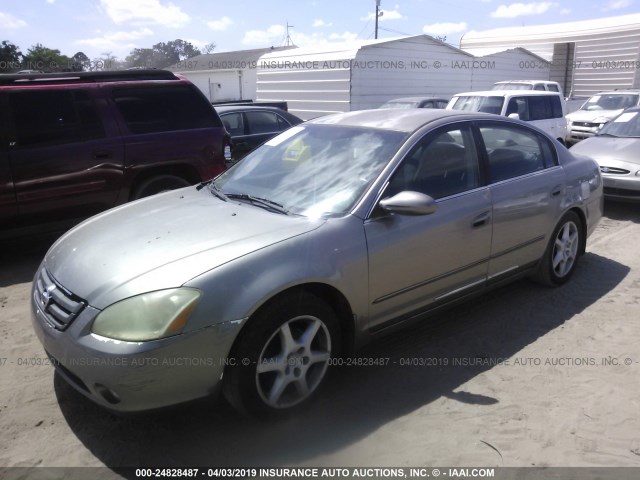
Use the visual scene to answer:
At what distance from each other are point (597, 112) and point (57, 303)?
15784mm

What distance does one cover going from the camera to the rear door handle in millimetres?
3607

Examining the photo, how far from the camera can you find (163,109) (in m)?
6.18

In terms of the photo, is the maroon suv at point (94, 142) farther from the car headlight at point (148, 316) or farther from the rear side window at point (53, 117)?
the car headlight at point (148, 316)

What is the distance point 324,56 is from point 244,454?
14986 millimetres

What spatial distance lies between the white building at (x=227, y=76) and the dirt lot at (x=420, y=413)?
24.9m

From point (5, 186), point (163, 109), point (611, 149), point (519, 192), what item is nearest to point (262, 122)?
point (163, 109)

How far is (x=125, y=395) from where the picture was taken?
94.1 inches

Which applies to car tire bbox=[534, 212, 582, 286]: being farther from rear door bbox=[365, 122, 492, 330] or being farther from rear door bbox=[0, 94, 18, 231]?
rear door bbox=[0, 94, 18, 231]

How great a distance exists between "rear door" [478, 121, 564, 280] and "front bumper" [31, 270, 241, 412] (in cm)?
224

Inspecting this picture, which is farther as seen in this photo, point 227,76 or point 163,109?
point 227,76

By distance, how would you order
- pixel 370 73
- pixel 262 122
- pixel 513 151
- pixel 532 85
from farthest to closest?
1. pixel 532 85
2. pixel 370 73
3. pixel 262 122
4. pixel 513 151

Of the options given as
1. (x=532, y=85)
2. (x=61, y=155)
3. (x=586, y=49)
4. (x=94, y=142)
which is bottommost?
(x=61, y=155)

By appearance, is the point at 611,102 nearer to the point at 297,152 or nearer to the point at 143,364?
the point at 297,152

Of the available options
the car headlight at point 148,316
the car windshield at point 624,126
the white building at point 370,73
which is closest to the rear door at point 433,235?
the car headlight at point 148,316
